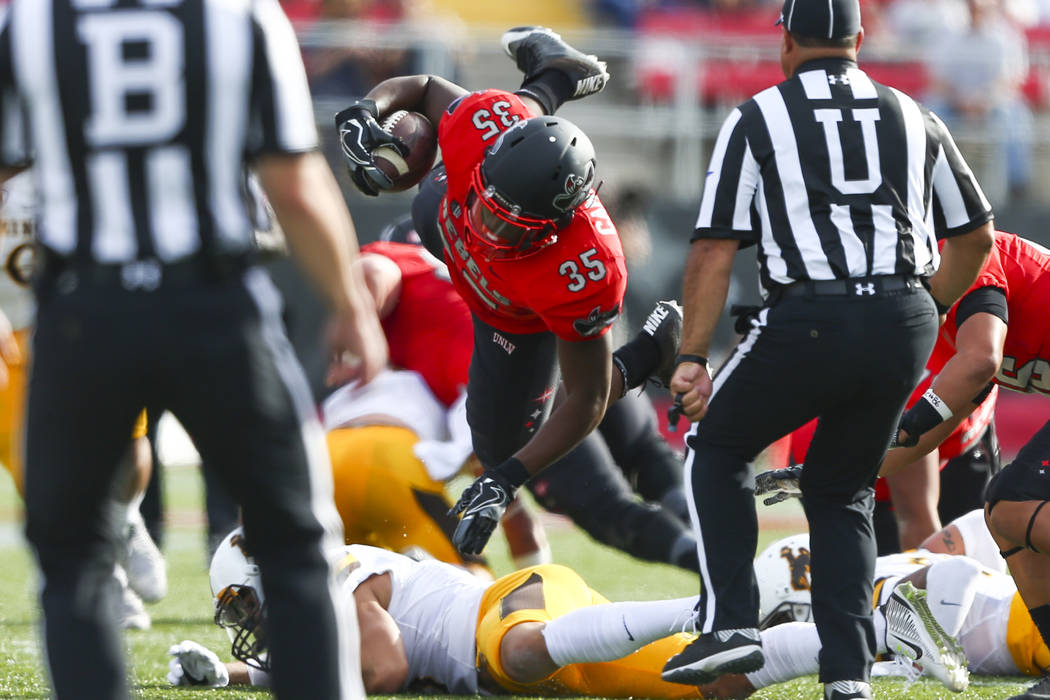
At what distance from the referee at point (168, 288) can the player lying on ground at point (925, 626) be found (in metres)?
1.43

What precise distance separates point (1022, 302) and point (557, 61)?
4.90 feet

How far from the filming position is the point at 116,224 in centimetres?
228

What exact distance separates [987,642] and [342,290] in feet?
7.99

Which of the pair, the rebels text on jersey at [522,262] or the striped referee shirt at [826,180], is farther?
the rebels text on jersey at [522,262]

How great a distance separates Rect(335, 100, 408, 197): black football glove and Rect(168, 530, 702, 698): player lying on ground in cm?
101

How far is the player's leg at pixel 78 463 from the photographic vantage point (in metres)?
2.26

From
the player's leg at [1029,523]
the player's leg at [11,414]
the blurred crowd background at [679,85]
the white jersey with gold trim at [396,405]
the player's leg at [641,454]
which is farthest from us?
the blurred crowd background at [679,85]

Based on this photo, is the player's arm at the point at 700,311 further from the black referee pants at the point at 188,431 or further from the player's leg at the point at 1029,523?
the black referee pants at the point at 188,431

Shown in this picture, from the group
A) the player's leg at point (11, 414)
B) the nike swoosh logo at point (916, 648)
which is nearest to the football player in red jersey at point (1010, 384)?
the nike swoosh logo at point (916, 648)

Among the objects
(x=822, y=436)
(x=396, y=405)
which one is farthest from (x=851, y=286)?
(x=396, y=405)

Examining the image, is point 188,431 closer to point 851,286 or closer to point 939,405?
point 851,286

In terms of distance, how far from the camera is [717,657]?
3.13m

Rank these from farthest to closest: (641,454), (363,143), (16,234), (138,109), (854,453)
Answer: (641,454) → (16,234) → (363,143) → (854,453) → (138,109)

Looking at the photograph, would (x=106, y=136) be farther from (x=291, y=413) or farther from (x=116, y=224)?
(x=291, y=413)
